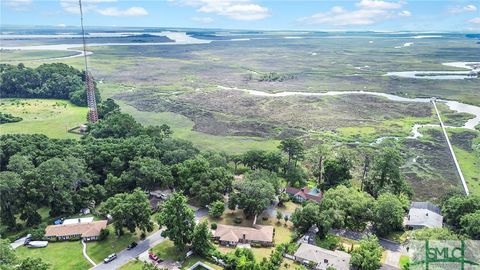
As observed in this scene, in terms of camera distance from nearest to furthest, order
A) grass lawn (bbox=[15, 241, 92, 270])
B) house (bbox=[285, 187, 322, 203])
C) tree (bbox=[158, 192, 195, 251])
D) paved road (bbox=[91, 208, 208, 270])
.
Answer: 1. paved road (bbox=[91, 208, 208, 270])
2. grass lawn (bbox=[15, 241, 92, 270])
3. tree (bbox=[158, 192, 195, 251])
4. house (bbox=[285, 187, 322, 203])

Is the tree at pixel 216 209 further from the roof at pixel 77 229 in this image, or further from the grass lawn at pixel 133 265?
the roof at pixel 77 229

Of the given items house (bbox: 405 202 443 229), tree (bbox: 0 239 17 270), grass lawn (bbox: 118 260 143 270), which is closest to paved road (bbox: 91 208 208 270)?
grass lawn (bbox: 118 260 143 270)

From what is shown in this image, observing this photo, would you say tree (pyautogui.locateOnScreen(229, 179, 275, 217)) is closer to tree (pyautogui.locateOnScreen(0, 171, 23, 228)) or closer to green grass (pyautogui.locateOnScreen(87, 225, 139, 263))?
green grass (pyautogui.locateOnScreen(87, 225, 139, 263))

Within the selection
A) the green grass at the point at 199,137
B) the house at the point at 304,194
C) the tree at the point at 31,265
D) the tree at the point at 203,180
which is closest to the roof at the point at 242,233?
the tree at the point at 203,180

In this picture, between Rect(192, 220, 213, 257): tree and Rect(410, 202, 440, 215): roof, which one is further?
Rect(410, 202, 440, 215): roof

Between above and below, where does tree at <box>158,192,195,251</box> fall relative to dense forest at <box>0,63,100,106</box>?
below

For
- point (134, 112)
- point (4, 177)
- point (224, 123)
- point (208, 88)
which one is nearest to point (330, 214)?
point (4, 177)
